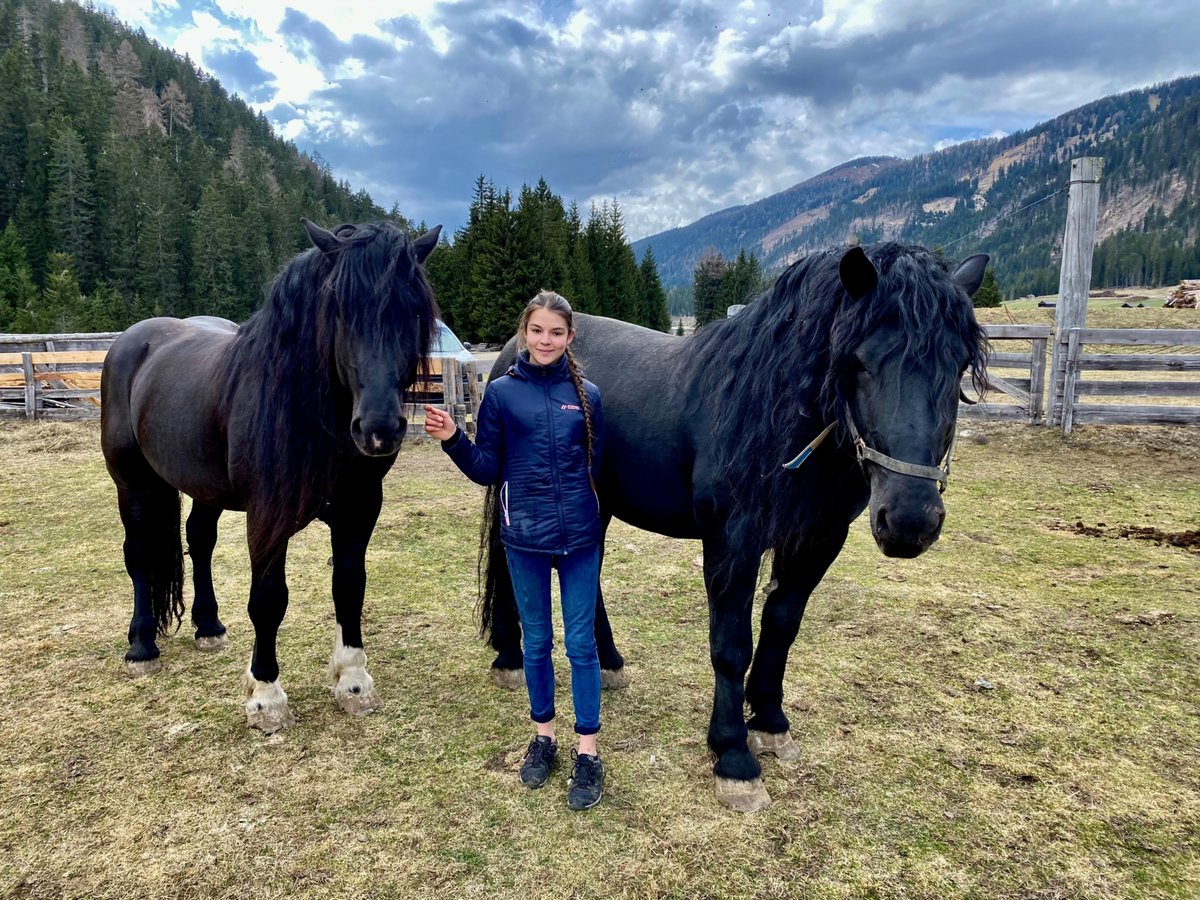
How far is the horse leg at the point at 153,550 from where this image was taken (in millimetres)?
3859

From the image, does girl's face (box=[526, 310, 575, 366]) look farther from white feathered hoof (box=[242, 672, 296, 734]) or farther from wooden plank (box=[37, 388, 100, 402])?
wooden plank (box=[37, 388, 100, 402])

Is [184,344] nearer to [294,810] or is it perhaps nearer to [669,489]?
[294,810]

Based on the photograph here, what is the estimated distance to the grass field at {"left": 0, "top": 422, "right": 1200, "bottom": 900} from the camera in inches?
89.9

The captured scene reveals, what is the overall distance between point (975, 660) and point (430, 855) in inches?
127

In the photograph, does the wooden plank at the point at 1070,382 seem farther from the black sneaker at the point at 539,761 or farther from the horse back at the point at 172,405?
the horse back at the point at 172,405

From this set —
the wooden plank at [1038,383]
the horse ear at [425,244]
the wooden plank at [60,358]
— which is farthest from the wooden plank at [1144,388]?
the wooden plank at [60,358]

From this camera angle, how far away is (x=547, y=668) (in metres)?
2.74

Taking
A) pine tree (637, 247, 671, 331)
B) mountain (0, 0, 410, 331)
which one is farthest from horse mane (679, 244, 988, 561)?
pine tree (637, 247, 671, 331)

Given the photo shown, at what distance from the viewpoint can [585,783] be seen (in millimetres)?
2650

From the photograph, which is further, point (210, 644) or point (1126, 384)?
point (1126, 384)

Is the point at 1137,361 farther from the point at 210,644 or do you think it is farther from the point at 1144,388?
the point at 210,644

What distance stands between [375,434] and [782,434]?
156cm

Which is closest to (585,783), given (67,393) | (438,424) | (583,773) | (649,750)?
(583,773)

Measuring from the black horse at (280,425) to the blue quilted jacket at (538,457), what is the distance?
0.37 m
